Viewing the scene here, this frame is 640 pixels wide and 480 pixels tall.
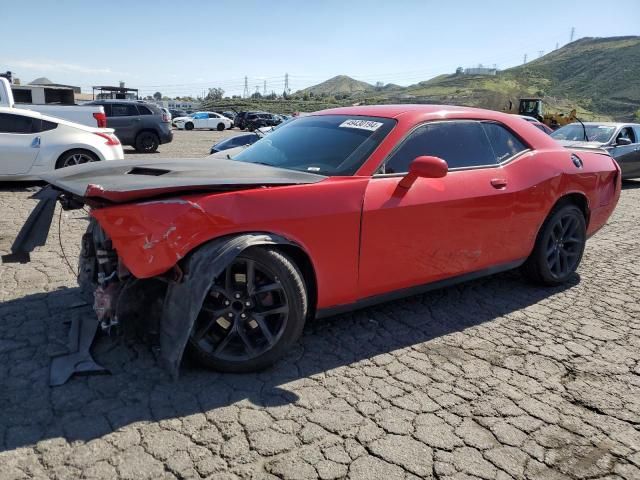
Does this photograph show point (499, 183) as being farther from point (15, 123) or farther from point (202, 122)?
point (202, 122)

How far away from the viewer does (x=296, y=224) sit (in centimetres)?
291

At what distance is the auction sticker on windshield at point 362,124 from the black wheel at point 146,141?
1401 centimetres

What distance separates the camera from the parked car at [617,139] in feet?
37.3

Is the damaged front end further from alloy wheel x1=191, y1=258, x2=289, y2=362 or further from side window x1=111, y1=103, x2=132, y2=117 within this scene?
side window x1=111, y1=103, x2=132, y2=117

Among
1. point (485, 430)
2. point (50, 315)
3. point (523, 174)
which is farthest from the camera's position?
point (523, 174)

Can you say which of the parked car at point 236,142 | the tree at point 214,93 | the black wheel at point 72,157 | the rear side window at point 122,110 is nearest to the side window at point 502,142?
the parked car at point 236,142

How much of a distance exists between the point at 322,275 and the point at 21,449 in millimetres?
1752

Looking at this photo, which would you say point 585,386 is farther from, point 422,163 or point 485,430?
point 422,163

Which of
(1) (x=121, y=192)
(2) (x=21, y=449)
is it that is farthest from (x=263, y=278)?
(2) (x=21, y=449)

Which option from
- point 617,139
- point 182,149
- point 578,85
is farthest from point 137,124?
point 578,85

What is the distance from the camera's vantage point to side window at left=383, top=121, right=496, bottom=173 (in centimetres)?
348

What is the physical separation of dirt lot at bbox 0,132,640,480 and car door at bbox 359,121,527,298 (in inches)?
18.6

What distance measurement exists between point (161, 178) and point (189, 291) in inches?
27.6

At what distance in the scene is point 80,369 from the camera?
281 cm
